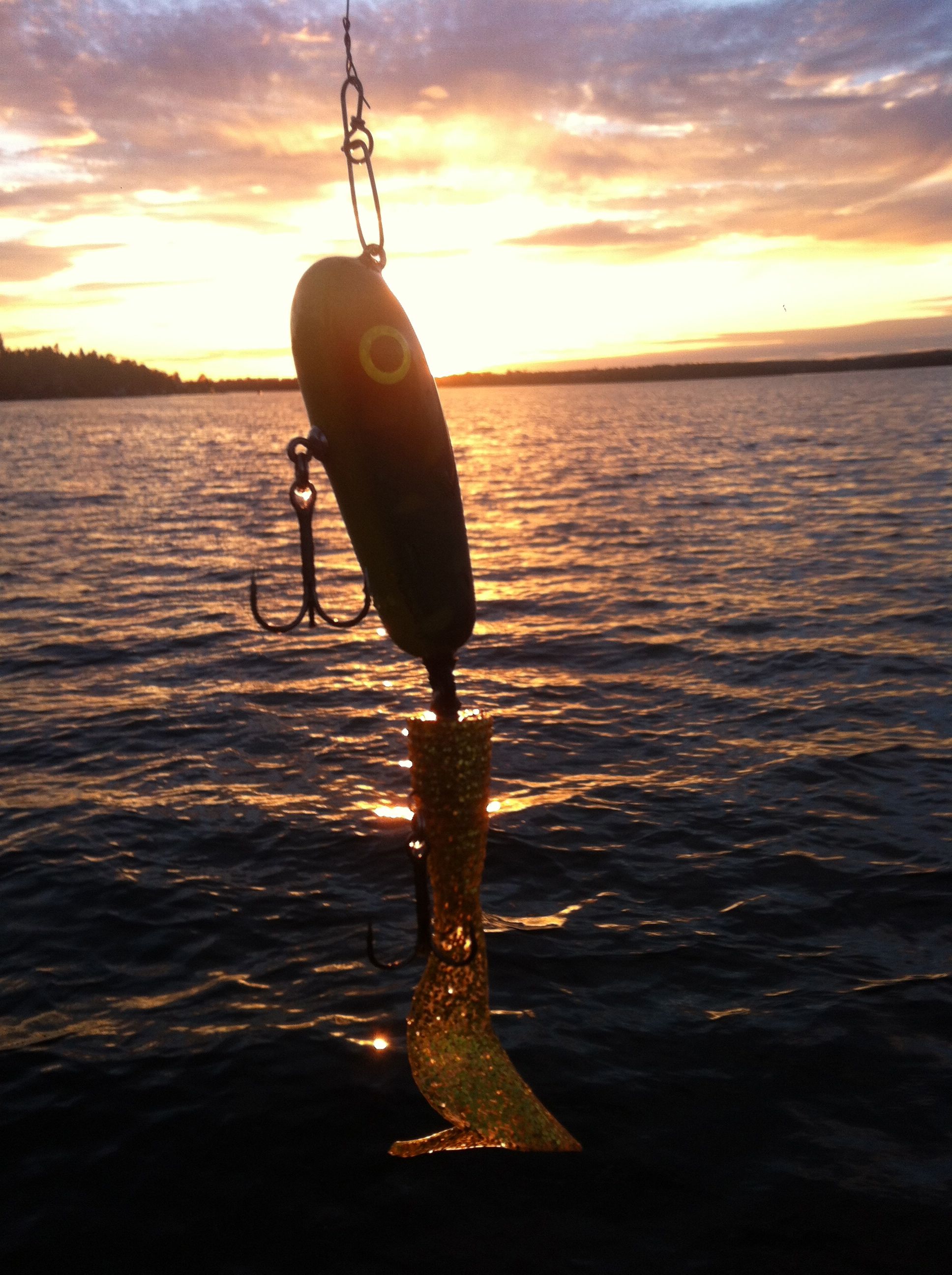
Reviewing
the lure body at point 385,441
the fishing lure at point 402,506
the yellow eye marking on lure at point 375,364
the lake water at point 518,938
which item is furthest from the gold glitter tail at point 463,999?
the yellow eye marking on lure at point 375,364

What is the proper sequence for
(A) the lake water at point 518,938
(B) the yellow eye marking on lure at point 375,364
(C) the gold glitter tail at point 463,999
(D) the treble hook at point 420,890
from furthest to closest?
(A) the lake water at point 518,938, (C) the gold glitter tail at point 463,999, (D) the treble hook at point 420,890, (B) the yellow eye marking on lure at point 375,364

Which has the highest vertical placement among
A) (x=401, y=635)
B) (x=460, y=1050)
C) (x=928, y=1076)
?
(x=401, y=635)

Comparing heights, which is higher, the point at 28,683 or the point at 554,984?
the point at 28,683

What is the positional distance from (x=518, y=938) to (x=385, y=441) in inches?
231

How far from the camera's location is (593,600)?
75.7ft

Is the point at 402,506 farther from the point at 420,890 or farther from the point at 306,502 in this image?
the point at 420,890

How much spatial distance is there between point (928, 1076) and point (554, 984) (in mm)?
2684

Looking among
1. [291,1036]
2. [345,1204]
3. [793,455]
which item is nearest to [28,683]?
[291,1036]

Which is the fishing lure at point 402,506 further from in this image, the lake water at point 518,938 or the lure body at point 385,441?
the lake water at point 518,938

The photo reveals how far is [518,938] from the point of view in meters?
8.80

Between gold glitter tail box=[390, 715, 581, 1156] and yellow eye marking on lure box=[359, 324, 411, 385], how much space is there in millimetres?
1515

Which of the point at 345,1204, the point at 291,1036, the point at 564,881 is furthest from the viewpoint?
the point at 564,881

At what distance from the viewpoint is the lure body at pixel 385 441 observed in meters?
3.95

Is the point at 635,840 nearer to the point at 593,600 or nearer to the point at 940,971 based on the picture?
the point at 940,971
